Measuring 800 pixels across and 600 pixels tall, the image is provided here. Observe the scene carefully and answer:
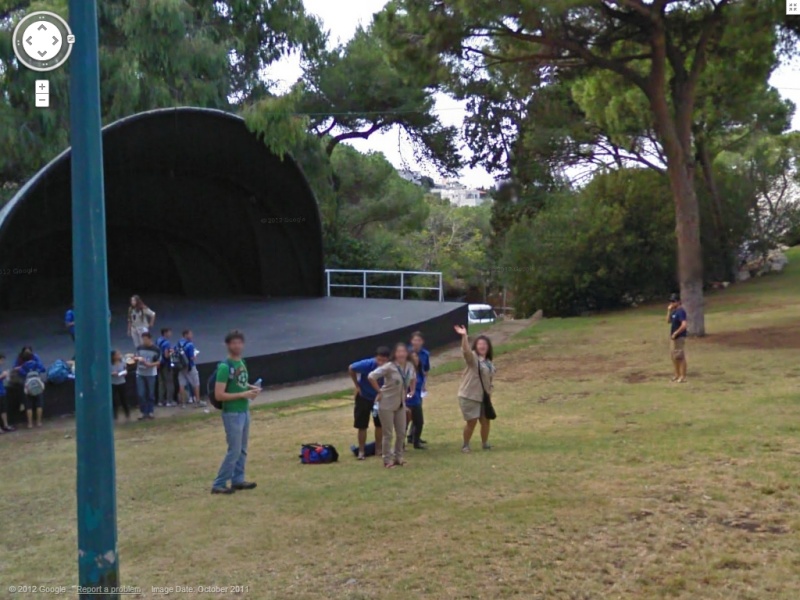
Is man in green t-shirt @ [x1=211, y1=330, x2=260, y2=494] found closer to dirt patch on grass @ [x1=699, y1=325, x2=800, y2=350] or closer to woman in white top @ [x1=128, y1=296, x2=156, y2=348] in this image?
woman in white top @ [x1=128, y1=296, x2=156, y2=348]

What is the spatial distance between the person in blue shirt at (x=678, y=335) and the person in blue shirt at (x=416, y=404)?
21.2 ft

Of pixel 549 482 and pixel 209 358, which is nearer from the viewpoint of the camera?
pixel 549 482

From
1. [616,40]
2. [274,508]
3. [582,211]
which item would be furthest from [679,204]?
[274,508]

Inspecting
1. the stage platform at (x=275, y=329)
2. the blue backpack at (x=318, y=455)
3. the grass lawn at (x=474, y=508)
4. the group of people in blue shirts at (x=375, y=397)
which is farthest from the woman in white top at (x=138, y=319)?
the group of people in blue shirts at (x=375, y=397)

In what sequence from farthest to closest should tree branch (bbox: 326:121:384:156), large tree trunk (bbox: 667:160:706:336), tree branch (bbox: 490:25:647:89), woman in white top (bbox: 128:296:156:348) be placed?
tree branch (bbox: 326:121:384:156) → large tree trunk (bbox: 667:160:706:336) → tree branch (bbox: 490:25:647:89) → woman in white top (bbox: 128:296:156:348)

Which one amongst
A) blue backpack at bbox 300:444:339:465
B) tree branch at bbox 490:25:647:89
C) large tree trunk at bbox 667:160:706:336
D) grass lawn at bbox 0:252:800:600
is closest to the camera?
grass lawn at bbox 0:252:800:600

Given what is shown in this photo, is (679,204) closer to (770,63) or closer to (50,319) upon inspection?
(770,63)

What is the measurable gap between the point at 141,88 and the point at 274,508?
20361 millimetres

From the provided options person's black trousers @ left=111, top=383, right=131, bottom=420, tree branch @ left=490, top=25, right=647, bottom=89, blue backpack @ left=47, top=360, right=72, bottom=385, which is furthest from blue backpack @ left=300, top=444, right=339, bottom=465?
tree branch @ left=490, top=25, right=647, bottom=89

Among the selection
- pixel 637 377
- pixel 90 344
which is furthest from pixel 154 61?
pixel 90 344

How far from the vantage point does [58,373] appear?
1611 cm

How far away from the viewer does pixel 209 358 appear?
59.4 feet

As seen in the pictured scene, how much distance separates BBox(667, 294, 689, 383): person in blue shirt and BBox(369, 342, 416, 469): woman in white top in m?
7.29

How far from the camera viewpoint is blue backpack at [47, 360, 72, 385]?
52.6 ft
